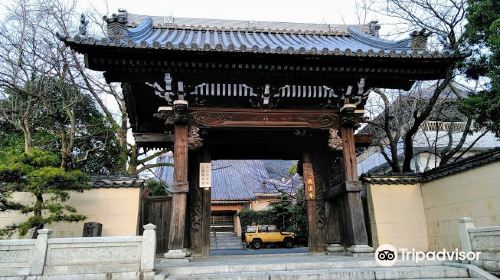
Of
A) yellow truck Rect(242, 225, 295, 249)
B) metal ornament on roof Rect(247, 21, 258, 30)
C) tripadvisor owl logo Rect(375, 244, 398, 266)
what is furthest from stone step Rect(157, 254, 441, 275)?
yellow truck Rect(242, 225, 295, 249)

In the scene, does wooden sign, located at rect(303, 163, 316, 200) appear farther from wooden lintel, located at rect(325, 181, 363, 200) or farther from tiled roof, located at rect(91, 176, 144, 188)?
tiled roof, located at rect(91, 176, 144, 188)

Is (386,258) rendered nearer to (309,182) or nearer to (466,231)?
(466,231)

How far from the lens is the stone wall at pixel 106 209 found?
8.80 metres

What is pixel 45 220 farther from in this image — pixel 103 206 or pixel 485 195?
pixel 485 195

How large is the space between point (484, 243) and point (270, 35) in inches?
326

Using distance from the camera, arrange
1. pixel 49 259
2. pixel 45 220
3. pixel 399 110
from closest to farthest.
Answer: pixel 49 259 < pixel 45 220 < pixel 399 110

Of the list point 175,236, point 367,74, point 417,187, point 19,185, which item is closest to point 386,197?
point 417,187

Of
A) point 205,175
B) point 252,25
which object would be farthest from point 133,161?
point 252,25

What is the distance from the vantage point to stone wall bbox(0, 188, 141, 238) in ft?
28.9

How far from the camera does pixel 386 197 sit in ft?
33.2

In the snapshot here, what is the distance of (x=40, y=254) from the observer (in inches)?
229

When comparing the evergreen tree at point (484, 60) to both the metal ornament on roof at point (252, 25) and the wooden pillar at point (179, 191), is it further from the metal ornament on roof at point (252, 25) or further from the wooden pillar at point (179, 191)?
the wooden pillar at point (179, 191)

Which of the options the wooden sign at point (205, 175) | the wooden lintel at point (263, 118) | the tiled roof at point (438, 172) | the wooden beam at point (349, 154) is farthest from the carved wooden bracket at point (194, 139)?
the tiled roof at point (438, 172)

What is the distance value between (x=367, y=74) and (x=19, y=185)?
799 cm
